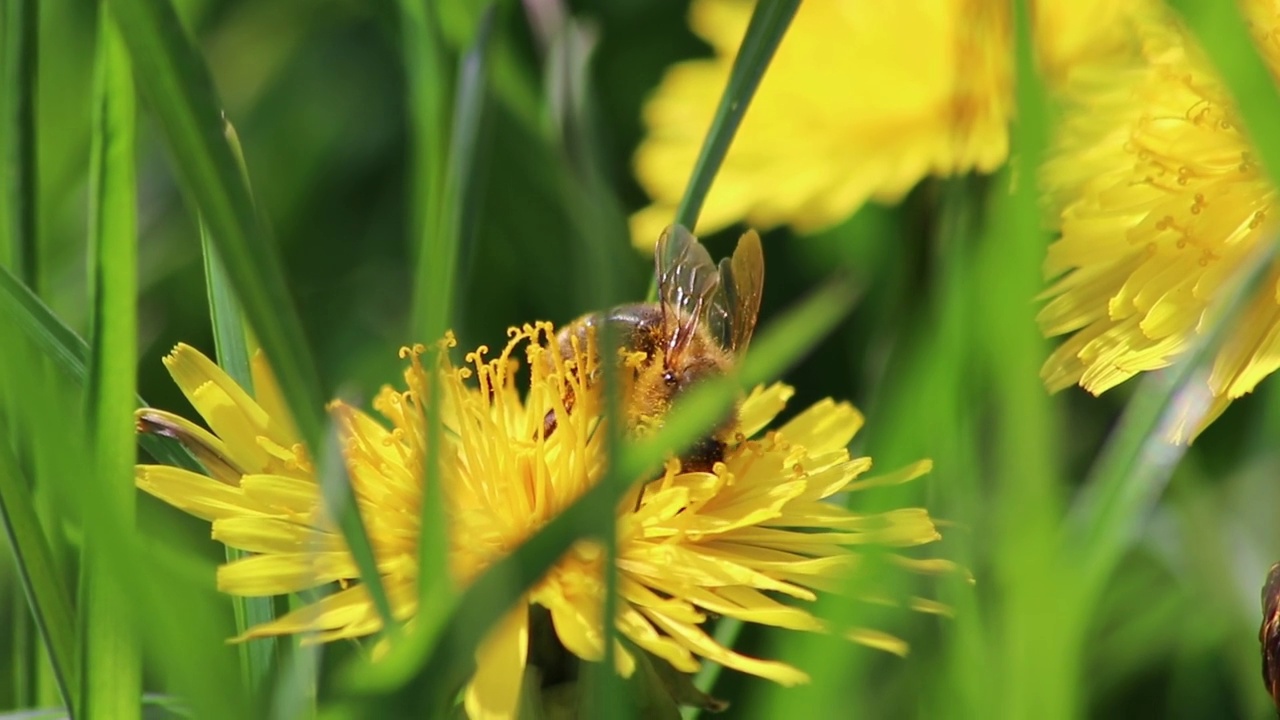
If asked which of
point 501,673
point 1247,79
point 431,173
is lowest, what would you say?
point 501,673

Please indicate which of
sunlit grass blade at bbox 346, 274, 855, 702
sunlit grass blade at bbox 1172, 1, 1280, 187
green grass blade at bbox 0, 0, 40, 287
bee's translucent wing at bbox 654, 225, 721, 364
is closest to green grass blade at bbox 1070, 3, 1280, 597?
sunlit grass blade at bbox 1172, 1, 1280, 187

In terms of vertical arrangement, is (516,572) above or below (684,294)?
below

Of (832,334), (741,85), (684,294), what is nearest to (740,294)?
(684,294)

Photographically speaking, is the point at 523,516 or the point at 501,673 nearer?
the point at 501,673

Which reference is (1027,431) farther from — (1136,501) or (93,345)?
(93,345)

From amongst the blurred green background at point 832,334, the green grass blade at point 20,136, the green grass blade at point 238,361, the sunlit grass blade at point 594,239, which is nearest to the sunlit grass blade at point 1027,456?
the blurred green background at point 832,334

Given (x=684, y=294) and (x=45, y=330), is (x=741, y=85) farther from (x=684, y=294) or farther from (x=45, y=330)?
(x=45, y=330)

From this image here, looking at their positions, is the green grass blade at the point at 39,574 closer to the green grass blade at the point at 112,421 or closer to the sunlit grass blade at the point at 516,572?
the green grass blade at the point at 112,421
